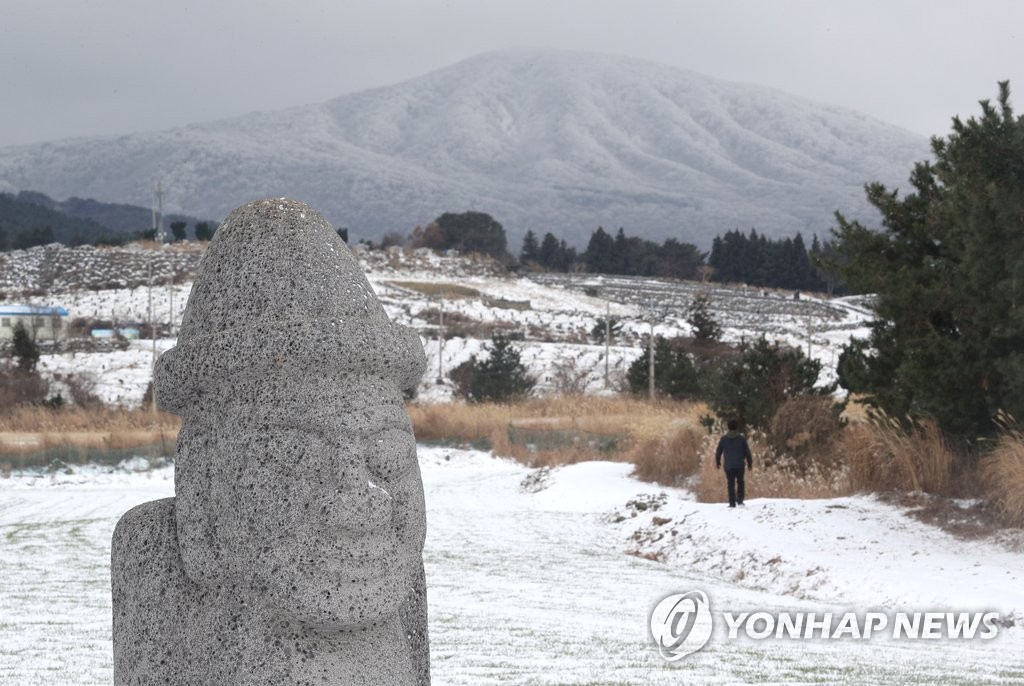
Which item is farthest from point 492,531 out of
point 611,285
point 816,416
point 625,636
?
point 611,285

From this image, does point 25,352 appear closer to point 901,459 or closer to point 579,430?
point 579,430

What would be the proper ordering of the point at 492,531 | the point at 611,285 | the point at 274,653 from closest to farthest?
the point at 274,653, the point at 492,531, the point at 611,285

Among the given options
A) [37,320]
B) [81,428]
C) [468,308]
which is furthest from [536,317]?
[81,428]

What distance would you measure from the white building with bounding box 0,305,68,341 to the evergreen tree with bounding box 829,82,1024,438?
4146 cm

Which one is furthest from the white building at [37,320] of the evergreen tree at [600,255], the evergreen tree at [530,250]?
the evergreen tree at [530,250]

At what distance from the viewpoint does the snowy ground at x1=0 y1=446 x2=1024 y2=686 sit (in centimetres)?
763

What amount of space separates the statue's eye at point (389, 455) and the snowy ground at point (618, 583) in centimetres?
369

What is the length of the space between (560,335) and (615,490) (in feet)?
117

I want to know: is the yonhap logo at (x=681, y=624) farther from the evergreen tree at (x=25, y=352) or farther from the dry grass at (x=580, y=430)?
the evergreen tree at (x=25, y=352)

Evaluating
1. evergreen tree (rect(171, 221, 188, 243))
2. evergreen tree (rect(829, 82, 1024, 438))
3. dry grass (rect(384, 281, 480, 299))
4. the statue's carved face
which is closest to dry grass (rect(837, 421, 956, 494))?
evergreen tree (rect(829, 82, 1024, 438))

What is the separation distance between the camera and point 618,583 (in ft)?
39.7

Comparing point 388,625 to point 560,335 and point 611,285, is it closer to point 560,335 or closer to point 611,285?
point 560,335

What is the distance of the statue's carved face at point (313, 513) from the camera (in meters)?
3.43

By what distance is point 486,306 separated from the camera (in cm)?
6319
